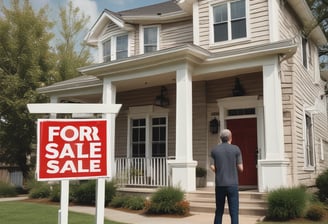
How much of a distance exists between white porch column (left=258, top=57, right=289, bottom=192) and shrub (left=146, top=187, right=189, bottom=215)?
209 centimetres

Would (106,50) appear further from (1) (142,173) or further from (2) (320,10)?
(2) (320,10)

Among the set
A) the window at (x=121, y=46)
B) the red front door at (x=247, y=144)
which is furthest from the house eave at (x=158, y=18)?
the red front door at (x=247, y=144)

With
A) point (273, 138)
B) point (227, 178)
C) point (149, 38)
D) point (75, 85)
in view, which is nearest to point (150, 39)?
point (149, 38)

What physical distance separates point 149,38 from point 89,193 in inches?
270

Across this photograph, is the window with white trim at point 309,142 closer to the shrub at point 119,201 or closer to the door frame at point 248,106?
the door frame at point 248,106

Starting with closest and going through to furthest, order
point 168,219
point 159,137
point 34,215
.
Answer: point 168,219 < point 34,215 < point 159,137

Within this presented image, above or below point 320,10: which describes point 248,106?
below

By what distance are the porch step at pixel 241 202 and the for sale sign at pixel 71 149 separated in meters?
5.10

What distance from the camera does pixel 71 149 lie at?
4508mm

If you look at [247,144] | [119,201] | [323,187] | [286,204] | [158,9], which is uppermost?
[158,9]

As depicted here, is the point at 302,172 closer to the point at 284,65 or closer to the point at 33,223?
the point at 284,65

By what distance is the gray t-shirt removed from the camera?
603 cm

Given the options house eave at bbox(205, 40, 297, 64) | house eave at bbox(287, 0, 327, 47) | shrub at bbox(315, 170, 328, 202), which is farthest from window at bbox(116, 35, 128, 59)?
shrub at bbox(315, 170, 328, 202)

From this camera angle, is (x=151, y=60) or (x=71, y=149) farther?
(x=151, y=60)
